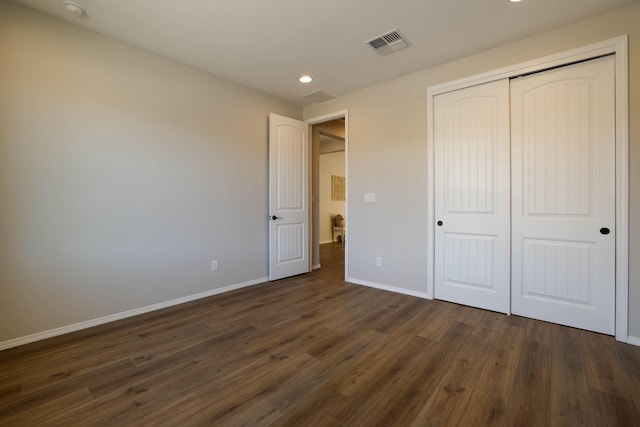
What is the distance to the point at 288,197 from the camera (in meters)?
4.23

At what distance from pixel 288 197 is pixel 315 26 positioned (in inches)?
89.5

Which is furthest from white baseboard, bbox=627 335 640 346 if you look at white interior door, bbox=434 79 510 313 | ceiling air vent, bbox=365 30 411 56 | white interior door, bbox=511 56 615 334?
ceiling air vent, bbox=365 30 411 56

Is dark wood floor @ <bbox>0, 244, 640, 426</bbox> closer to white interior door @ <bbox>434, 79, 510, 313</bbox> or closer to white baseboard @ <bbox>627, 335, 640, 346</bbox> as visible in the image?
white baseboard @ <bbox>627, 335, 640, 346</bbox>

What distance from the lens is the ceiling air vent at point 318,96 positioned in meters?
4.01

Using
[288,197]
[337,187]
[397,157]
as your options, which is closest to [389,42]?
[397,157]

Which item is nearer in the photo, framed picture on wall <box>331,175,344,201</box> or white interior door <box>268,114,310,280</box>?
white interior door <box>268,114,310,280</box>

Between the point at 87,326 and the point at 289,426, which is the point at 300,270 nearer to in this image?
the point at 87,326

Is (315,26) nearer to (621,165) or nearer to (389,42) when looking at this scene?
(389,42)

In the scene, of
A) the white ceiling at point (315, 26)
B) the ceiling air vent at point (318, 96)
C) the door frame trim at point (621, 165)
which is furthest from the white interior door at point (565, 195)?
the ceiling air vent at point (318, 96)

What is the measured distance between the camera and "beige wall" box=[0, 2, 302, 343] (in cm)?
224

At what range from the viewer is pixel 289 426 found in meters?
1.42

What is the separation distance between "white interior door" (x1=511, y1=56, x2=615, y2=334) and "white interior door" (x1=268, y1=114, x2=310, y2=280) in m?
2.72

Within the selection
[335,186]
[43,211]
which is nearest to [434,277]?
[43,211]

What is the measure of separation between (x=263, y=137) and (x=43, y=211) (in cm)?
250
